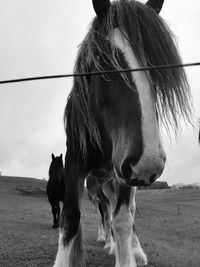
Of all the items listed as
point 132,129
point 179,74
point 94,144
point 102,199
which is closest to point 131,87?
point 132,129

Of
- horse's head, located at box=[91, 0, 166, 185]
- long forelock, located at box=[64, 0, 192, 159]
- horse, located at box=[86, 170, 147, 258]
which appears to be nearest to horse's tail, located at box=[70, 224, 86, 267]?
horse, located at box=[86, 170, 147, 258]

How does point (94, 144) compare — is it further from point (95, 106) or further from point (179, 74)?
point (179, 74)

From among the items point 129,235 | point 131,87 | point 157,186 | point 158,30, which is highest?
point 157,186

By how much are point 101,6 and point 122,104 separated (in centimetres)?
135

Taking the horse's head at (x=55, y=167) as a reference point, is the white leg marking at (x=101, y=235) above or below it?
below

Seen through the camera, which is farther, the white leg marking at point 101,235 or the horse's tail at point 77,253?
the white leg marking at point 101,235

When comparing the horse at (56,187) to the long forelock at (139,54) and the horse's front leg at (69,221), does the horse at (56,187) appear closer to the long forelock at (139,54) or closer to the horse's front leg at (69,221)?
the horse's front leg at (69,221)

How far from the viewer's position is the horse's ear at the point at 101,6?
4133mm

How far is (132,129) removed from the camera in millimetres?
3086

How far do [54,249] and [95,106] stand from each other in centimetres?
355

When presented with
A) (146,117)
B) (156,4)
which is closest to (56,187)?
(156,4)

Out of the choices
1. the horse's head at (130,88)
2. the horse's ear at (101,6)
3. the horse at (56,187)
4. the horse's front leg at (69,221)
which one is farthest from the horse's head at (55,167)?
the horse's ear at (101,6)

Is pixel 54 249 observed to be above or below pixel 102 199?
below

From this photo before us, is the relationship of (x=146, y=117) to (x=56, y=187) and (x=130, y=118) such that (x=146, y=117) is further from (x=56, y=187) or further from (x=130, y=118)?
(x=56, y=187)
